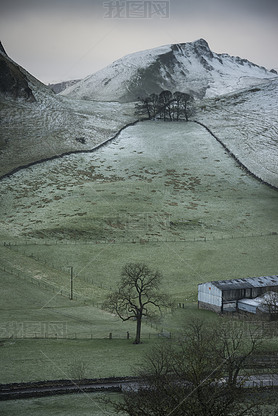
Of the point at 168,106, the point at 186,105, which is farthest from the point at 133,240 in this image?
the point at 186,105

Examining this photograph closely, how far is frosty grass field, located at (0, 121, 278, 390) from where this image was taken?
4825 centimetres

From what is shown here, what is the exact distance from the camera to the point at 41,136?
479 ft

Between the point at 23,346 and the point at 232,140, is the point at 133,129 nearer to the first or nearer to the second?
the point at 232,140

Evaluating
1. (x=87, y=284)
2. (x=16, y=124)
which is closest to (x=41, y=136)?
(x=16, y=124)

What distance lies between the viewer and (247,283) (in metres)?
66.6

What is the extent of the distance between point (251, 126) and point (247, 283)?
10704cm

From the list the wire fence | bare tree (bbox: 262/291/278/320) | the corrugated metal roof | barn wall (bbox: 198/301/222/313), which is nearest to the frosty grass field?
the wire fence

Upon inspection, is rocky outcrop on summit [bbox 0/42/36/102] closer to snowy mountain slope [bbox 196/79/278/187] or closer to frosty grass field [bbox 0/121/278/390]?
frosty grass field [bbox 0/121/278/390]

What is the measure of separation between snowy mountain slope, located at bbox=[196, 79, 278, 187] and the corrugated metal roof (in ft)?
189

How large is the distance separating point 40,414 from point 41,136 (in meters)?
121

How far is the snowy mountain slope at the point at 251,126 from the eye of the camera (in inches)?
5330

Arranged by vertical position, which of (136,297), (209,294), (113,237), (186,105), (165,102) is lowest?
(209,294)

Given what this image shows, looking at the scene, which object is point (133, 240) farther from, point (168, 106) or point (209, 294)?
point (168, 106)

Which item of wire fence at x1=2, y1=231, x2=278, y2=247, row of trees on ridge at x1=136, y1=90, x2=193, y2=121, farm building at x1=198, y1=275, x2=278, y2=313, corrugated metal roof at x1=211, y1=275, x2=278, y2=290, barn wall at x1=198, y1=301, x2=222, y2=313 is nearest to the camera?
farm building at x1=198, y1=275, x2=278, y2=313
